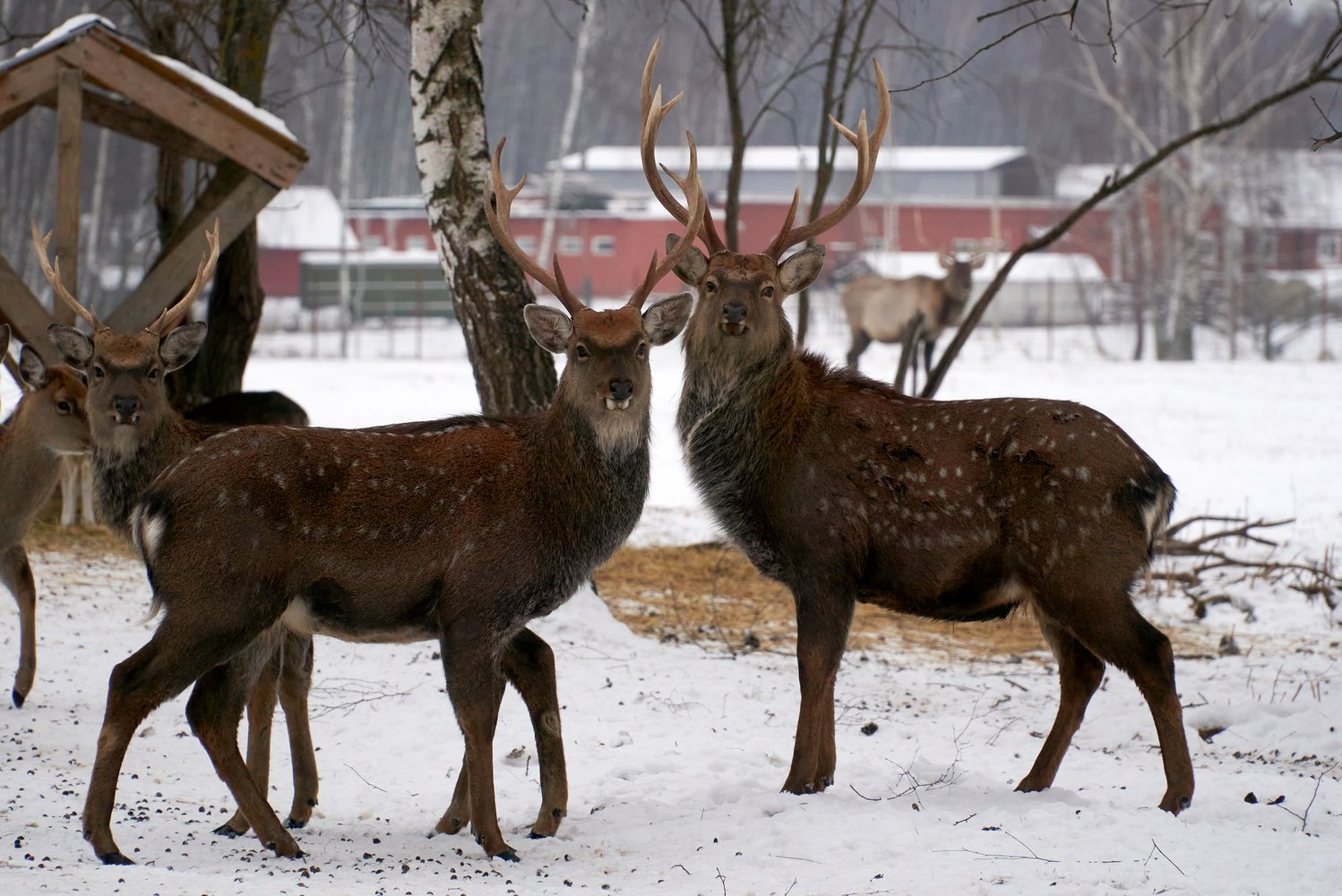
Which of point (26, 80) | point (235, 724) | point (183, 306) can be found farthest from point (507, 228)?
point (26, 80)

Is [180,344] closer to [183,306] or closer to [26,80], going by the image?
[183,306]

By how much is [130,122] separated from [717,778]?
6606mm

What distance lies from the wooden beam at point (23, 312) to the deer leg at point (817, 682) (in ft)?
16.8

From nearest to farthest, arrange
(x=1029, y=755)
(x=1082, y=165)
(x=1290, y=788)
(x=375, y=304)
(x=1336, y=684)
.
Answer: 1. (x=1290, y=788)
2. (x=1029, y=755)
3. (x=1336, y=684)
4. (x=375, y=304)
5. (x=1082, y=165)

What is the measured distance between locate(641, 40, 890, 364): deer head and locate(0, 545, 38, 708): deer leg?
11.0 feet

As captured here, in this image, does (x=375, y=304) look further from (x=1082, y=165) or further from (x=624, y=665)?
(x=624, y=665)

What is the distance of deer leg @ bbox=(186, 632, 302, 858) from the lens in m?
4.53

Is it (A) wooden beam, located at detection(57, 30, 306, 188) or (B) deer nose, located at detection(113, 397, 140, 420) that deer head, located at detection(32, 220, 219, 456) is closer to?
(B) deer nose, located at detection(113, 397, 140, 420)

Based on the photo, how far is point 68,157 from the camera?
26.7ft

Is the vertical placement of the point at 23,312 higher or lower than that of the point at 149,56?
lower

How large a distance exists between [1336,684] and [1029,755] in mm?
1914

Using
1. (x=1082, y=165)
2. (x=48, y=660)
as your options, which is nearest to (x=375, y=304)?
(x=1082, y=165)

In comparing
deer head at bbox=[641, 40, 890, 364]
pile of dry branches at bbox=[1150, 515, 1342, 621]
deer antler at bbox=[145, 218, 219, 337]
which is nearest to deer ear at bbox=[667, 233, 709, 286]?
deer head at bbox=[641, 40, 890, 364]

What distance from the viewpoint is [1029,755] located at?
604 cm
